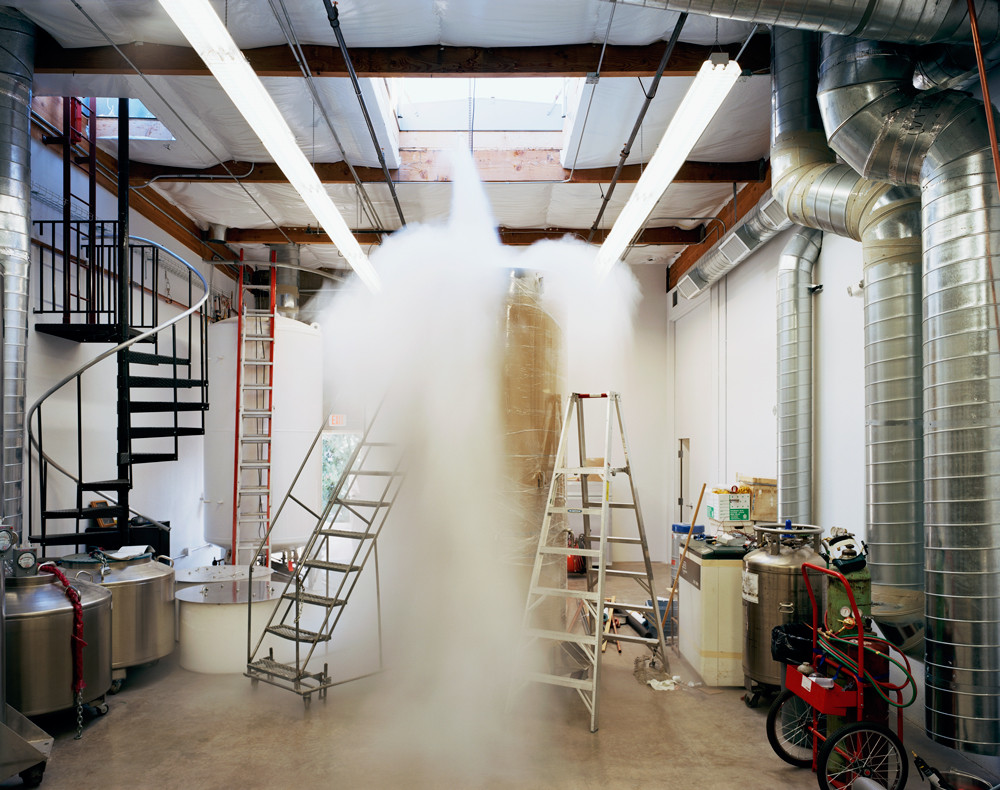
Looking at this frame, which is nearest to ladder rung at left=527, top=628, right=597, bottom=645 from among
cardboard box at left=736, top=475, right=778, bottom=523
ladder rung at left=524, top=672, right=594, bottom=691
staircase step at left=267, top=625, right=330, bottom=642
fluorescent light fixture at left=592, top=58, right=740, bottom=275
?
ladder rung at left=524, top=672, right=594, bottom=691

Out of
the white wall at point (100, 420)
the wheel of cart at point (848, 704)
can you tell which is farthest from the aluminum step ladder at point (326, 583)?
the wheel of cart at point (848, 704)

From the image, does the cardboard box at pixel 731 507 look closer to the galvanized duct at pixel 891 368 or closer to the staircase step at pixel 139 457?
the galvanized duct at pixel 891 368

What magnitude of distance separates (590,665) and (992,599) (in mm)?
2422

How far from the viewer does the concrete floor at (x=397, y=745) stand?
11.1 feet

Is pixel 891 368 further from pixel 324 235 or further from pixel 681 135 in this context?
pixel 324 235

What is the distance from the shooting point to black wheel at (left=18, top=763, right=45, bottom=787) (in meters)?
3.33

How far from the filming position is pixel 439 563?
4777 millimetres

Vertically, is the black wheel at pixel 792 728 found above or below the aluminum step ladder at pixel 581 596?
below

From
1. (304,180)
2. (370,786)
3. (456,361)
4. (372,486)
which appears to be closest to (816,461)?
(456,361)

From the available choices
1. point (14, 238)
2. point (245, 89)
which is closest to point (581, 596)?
point (245, 89)

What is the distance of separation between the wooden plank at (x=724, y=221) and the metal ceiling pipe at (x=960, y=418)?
3.37m

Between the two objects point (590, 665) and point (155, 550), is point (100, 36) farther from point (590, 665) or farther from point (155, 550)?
point (590, 665)

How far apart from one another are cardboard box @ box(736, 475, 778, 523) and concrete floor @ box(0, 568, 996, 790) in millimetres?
1664

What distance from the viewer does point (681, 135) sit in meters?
4.09
